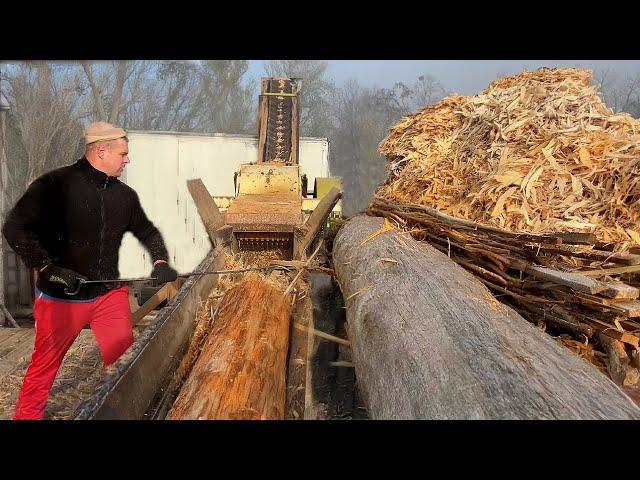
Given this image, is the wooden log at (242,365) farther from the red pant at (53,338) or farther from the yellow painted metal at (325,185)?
the yellow painted metal at (325,185)

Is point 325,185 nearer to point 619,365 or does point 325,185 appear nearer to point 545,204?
point 545,204

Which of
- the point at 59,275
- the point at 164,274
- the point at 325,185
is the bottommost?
the point at 164,274

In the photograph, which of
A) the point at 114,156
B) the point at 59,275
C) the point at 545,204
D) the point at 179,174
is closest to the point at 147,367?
the point at 59,275

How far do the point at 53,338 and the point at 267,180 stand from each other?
3.56 meters

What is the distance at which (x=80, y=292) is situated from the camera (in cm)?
308

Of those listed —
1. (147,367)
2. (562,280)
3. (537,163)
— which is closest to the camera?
(562,280)

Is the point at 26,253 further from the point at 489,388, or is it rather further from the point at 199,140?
the point at 199,140

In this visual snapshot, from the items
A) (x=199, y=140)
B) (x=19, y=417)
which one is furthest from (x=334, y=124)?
(x=19, y=417)

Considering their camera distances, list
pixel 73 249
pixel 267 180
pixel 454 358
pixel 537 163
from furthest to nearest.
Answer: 1. pixel 267 180
2. pixel 537 163
3. pixel 73 249
4. pixel 454 358

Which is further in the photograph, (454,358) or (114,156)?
(114,156)

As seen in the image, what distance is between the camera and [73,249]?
3104mm

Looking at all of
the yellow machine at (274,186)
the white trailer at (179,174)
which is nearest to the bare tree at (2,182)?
the white trailer at (179,174)

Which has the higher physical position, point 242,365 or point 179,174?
point 179,174

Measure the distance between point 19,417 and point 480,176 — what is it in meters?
4.26
